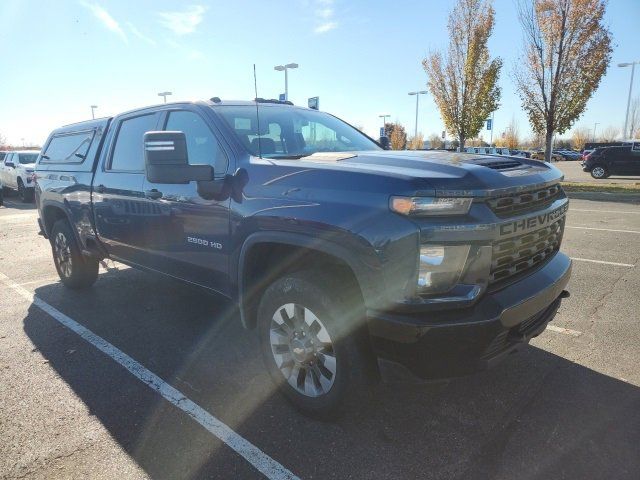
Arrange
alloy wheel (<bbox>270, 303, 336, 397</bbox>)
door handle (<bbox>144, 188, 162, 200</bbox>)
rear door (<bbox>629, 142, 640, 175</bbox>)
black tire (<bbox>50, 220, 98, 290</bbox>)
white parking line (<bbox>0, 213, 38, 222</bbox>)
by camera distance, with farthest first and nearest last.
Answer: rear door (<bbox>629, 142, 640, 175</bbox>) < white parking line (<bbox>0, 213, 38, 222</bbox>) < black tire (<bbox>50, 220, 98, 290</bbox>) < door handle (<bbox>144, 188, 162, 200</bbox>) < alloy wheel (<bbox>270, 303, 336, 397</bbox>)

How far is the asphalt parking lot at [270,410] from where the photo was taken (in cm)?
237

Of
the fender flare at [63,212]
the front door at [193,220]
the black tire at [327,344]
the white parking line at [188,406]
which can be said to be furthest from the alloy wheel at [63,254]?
the black tire at [327,344]

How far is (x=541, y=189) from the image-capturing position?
2.69 metres

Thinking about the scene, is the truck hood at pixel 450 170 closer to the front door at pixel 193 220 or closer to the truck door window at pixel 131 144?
the front door at pixel 193 220

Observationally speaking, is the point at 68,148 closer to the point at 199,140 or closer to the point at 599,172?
the point at 199,140

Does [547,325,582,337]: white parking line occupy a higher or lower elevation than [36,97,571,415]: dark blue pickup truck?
lower

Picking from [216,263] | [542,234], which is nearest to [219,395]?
[216,263]

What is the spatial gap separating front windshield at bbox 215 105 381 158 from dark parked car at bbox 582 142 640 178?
23.1m

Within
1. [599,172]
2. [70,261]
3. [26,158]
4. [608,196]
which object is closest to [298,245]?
[70,261]

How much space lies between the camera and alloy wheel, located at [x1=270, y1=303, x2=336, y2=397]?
2.59 metres

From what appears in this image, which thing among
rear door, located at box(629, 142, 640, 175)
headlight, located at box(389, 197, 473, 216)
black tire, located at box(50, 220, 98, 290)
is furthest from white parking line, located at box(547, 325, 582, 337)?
rear door, located at box(629, 142, 640, 175)

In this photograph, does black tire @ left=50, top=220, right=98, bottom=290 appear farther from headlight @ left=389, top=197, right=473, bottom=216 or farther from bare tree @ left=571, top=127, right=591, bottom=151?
bare tree @ left=571, top=127, right=591, bottom=151

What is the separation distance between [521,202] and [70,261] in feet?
16.3

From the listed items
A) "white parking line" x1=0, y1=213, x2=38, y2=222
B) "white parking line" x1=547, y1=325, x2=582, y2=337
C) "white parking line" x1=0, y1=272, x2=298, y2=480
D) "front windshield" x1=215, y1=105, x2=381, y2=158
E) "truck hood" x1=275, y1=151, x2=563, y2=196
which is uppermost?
"front windshield" x1=215, y1=105, x2=381, y2=158
